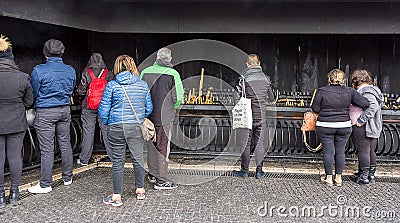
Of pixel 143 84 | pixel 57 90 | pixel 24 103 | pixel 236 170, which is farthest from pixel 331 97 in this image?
pixel 24 103

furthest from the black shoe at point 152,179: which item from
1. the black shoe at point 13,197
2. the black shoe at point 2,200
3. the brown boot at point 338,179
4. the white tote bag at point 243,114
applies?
the brown boot at point 338,179

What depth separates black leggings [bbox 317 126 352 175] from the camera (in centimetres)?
592

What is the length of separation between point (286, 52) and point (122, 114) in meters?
4.76

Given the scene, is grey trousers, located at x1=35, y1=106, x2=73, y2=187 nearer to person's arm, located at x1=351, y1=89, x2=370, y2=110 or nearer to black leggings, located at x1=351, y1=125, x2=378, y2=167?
person's arm, located at x1=351, y1=89, x2=370, y2=110

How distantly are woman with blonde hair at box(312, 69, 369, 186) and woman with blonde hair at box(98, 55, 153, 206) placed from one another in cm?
266

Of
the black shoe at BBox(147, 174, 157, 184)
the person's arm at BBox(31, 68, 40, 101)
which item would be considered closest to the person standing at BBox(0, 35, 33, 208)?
the person's arm at BBox(31, 68, 40, 101)

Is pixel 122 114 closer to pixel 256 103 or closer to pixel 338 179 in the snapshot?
pixel 256 103

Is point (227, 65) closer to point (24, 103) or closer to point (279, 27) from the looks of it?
point (279, 27)

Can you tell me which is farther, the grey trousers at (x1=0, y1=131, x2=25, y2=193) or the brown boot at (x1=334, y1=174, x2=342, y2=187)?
the brown boot at (x1=334, y1=174, x2=342, y2=187)

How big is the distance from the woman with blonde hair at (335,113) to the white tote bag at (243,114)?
3.29 ft

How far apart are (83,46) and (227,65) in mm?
3125

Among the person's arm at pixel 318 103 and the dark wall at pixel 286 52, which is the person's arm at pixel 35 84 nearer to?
the dark wall at pixel 286 52

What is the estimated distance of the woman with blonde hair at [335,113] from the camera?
19.2ft

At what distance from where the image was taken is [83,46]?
8523 millimetres
